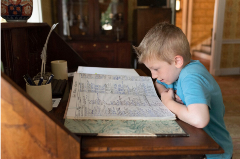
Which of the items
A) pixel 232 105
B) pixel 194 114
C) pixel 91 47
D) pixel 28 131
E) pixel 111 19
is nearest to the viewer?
pixel 28 131

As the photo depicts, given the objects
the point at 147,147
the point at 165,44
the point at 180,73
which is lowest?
the point at 147,147

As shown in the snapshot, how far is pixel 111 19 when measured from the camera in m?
3.72

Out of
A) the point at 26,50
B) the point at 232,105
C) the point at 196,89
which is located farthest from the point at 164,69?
the point at 232,105

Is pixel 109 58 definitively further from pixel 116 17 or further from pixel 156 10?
pixel 156 10

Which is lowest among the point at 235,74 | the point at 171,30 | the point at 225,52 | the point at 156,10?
the point at 235,74

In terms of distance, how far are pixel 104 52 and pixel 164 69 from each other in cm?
265

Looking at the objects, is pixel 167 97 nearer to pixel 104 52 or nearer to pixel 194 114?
pixel 194 114

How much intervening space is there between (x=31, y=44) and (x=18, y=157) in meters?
0.87

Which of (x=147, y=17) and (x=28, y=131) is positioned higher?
(x=147, y=17)

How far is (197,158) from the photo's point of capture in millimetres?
565

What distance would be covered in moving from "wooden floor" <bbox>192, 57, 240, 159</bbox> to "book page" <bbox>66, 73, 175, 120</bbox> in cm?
133

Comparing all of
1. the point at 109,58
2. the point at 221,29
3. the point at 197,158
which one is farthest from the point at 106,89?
the point at 221,29

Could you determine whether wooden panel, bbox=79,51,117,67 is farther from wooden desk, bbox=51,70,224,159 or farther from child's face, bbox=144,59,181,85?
wooden desk, bbox=51,70,224,159

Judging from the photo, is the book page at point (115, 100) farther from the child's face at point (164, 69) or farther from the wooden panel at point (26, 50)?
the wooden panel at point (26, 50)
